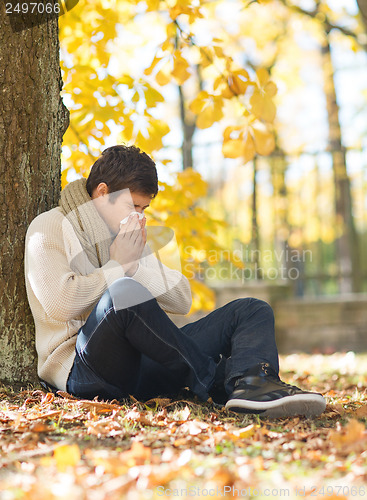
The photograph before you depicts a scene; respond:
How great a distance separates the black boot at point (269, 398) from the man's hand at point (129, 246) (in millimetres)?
722

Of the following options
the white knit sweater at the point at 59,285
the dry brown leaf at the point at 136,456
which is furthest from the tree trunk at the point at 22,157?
the dry brown leaf at the point at 136,456

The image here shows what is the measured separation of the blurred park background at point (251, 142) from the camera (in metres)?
3.49

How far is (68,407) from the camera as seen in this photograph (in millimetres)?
2285

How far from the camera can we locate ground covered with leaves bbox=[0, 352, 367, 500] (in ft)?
4.62

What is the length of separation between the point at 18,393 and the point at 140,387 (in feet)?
1.82

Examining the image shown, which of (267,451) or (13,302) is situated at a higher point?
(13,302)

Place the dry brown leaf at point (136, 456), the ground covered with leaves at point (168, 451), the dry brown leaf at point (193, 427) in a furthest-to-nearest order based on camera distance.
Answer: the dry brown leaf at point (193, 427), the dry brown leaf at point (136, 456), the ground covered with leaves at point (168, 451)

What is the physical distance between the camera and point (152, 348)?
227 cm

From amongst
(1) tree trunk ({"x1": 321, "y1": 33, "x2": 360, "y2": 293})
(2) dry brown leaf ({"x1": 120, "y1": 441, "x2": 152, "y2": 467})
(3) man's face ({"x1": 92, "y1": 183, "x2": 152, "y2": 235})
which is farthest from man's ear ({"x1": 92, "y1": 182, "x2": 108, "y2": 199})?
(1) tree trunk ({"x1": 321, "y1": 33, "x2": 360, "y2": 293})

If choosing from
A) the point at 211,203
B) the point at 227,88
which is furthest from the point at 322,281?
the point at 227,88

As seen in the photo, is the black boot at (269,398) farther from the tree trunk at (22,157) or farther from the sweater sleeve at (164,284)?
the tree trunk at (22,157)

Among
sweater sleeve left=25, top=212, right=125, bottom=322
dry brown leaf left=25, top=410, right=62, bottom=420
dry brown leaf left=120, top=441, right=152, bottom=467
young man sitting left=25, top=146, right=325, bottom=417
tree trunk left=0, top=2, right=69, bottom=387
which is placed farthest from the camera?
tree trunk left=0, top=2, right=69, bottom=387

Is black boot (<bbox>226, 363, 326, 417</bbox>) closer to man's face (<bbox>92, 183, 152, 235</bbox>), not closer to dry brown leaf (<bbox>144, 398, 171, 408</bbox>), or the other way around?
dry brown leaf (<bbox>144, 398, 171, 408</bbox>)

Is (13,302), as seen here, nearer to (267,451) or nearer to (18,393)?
(18,393)
